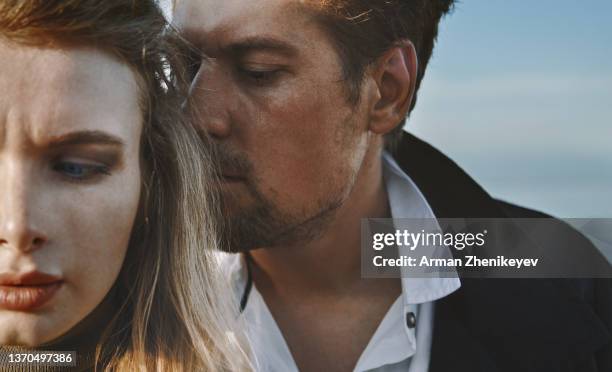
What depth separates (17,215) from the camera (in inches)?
81.0

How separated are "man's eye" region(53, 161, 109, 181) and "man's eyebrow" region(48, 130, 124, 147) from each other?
0.05 meters

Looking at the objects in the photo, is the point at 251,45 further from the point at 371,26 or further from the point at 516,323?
the point at 516,323

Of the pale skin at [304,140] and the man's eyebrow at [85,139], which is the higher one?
the pale skin at [304,140]

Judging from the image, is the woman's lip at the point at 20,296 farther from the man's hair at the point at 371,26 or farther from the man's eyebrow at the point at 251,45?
the man's hair at the point at 371,26

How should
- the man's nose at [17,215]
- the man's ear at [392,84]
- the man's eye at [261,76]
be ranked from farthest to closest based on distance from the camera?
the man's ear at [392,84] → the man's eye at [261,76] → the man's nose at [17,215]

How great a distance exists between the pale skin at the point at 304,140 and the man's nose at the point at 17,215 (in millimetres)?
976

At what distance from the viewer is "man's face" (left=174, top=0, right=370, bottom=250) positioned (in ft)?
9.95

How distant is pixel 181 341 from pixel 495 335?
1431mm

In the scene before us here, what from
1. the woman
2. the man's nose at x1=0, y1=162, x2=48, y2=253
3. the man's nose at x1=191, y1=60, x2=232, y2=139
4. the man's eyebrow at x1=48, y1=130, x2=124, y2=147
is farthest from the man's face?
the man's nose at x1=0, y1=162, x2=48, y2=253

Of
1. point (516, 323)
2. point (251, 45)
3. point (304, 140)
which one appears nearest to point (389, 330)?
point (516, 323)

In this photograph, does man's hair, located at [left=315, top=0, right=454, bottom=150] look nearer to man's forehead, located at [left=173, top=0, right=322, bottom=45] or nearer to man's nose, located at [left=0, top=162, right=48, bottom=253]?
man's forehead, located at [left=173, top=0, right=322, bottom=45]

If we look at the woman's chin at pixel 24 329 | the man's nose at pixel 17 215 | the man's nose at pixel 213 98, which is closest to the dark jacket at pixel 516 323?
the man's nose at pixel 213 98

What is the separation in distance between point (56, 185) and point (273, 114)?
3.73 feet

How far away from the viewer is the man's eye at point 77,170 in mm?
2174
